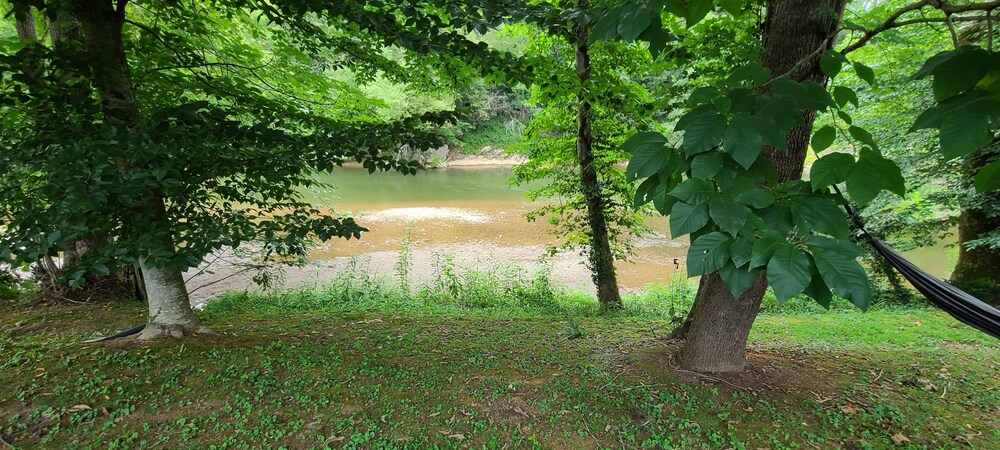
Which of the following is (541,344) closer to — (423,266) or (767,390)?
(767,390)

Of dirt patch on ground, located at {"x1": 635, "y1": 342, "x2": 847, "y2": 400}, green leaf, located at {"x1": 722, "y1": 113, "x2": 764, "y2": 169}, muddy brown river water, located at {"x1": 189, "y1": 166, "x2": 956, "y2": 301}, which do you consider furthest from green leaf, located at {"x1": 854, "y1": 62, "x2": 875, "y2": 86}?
muddy brown river water, located at {"x1": 189, "y1": 166, "x2": 956, "y2": 301}

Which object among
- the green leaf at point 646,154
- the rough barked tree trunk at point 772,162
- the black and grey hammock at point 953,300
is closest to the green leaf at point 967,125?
the green leaf at point 646,154

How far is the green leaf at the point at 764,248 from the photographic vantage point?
0.97 metres

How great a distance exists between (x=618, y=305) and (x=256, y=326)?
444 centimetres

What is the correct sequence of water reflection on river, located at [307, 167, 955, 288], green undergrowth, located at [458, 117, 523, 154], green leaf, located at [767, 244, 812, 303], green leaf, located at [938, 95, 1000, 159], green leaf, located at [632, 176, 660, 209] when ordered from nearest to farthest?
green leaf, located at [938, 95, 1000, 159]
green leaf, located at [767, 244, 812, 303]
green leaf, located at [632, 176, 660, 209]
water reflection on river, located at [307, 167, 955, 288]
green undergrowth, located at [458, 117, 523, 154]

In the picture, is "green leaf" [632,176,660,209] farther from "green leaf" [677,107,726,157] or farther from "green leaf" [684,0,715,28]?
"green leaf" [684,0,715,28]

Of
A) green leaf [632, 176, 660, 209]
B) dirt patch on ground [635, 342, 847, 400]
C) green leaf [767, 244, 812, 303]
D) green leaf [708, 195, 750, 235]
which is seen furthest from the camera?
dirt patch on ground [635, 342, 847, 400]

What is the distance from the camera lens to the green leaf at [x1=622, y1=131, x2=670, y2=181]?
1.11 meters

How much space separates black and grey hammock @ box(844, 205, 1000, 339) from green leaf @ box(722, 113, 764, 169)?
1.64 metres

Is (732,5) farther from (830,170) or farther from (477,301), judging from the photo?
(477,301)

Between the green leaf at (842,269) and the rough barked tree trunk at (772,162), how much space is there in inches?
37.0

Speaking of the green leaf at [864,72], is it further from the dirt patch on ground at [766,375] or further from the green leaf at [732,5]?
the dirt patch on ground at [766,375]

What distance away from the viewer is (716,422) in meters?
2.07

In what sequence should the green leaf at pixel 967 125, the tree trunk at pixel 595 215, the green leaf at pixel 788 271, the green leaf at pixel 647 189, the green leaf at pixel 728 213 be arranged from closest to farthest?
the green leaf at pixel 967 125, the green leaf at pixel 788 271, the green leaf at pixel 728 213, the green leaf at pixel 647 189, the tree trunk at pixel 595 215
